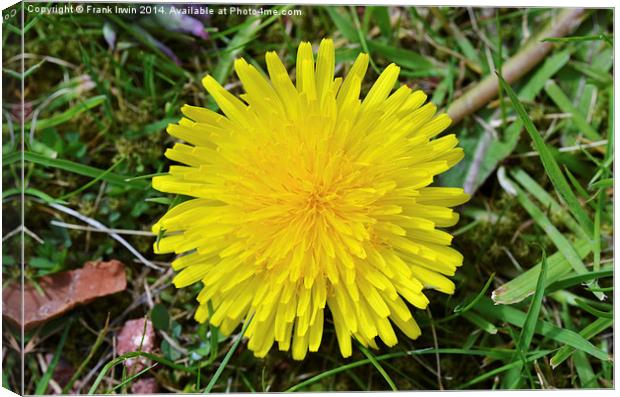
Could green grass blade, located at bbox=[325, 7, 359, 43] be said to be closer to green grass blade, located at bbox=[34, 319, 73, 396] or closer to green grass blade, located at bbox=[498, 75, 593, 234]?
green grass blade, located at bbox=[498, 75, 593, 234]

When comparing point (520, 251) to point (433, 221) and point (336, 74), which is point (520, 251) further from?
point (336, 74)

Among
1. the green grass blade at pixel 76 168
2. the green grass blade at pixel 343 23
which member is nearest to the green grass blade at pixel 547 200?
the green grass blade at pixel 343 23

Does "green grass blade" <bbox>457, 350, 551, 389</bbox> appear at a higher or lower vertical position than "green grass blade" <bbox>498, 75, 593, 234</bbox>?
lower

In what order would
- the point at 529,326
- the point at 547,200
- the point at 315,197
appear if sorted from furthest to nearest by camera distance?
the point at 547,200 → the point at 529,326 → the point at 315,197

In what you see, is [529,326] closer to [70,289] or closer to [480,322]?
[480,322]

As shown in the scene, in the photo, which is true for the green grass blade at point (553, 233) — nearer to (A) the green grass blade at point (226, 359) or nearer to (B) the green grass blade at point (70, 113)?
(A) the green grass blade at point (226, 359)

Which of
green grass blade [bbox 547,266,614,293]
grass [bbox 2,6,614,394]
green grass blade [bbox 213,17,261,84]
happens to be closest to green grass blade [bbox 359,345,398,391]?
grass [bbox 2,6,614,394]

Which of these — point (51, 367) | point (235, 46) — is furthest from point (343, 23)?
point (51, 367)
